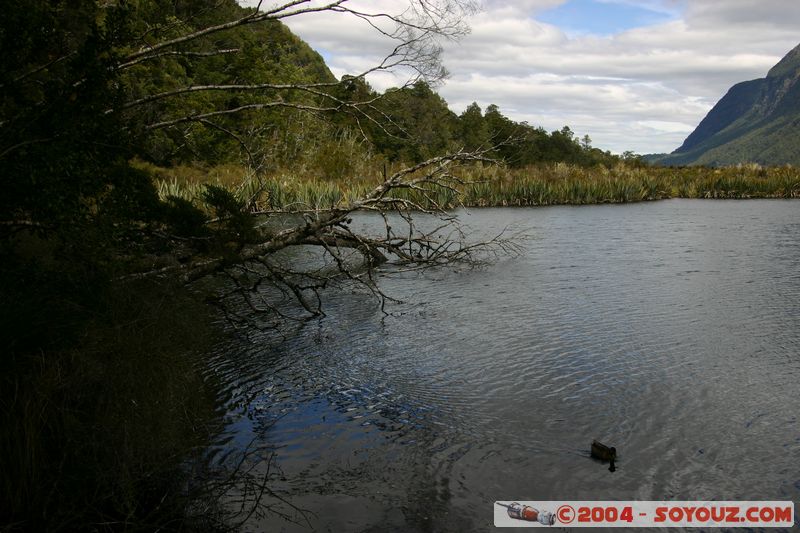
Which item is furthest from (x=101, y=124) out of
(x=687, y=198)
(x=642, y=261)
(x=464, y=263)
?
(x=687, y=198)

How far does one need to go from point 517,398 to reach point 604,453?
1.51m

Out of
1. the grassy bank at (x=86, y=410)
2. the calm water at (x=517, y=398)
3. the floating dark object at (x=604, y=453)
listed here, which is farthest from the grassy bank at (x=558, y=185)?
the floating dark object at (x=604, y=453)

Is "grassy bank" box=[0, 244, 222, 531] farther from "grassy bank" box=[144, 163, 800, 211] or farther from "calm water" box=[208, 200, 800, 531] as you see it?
"grassy bank" box=[144, 163, 800, 211]

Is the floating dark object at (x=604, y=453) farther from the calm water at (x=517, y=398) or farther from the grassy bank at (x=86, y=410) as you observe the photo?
the grassy bank at (x=86, y=410)

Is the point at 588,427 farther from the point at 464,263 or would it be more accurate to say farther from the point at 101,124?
the point at 464,263

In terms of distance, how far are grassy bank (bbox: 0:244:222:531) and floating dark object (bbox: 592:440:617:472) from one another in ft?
10.5

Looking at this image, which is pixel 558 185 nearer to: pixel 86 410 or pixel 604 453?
pixel 604 453

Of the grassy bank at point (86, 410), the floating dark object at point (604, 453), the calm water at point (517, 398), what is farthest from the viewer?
the floating dark object at point (604, 453)

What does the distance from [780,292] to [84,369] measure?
11513mm

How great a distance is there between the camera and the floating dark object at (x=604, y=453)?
5.32 metres

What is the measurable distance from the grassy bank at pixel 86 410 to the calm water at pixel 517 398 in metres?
0.82

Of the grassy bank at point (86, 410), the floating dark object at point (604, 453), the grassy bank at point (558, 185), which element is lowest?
the floating dark object at point (604, 453)

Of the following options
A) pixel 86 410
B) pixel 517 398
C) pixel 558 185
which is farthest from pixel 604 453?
pixel 558 185

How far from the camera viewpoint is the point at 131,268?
22.6 ft
